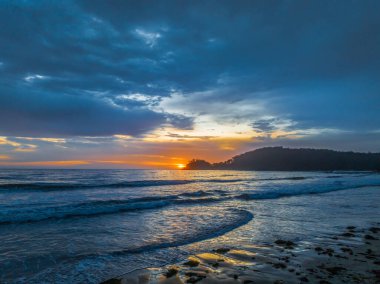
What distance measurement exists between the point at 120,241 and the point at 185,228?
10.5 ft

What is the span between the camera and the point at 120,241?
967 cm

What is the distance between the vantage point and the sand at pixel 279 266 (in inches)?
242

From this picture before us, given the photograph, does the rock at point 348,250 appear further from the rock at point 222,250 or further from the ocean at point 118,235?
the rock at point 222,250

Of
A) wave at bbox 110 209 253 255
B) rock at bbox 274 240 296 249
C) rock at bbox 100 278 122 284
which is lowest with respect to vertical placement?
wave at bbox 110 209 253 255

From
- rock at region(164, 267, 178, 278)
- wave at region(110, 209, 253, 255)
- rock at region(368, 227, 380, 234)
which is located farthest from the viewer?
rock at region(368, 227, 380, 234)

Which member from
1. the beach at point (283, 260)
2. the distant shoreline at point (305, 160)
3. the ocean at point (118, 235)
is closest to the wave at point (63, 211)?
the ocean at point (118, 235)

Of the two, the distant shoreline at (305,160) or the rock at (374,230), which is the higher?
the distant shoreline at (305,160)

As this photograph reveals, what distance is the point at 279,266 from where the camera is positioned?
6.98m

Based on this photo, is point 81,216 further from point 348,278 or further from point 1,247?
point 348,278

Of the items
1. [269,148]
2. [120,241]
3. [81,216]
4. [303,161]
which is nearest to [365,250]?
[120,241]

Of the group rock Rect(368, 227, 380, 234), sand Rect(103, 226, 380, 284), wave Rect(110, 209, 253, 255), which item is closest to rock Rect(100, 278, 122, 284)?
sand Rect(103, 226, 380, 284)

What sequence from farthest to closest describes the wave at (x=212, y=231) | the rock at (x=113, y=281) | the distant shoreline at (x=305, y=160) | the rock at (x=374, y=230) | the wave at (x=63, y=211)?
the distant shoreline at (x=305, y=160)
the wave at (x=63, y=211)
the rock at (x=374, y=230)
the wave at (x=212, y=231)
the rock at (x=113, y=281)

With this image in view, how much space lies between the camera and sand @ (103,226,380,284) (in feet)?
20.1

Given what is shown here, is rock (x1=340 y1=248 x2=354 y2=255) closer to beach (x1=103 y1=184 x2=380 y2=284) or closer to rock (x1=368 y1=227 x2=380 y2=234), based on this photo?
beach (x1=103 y1=184 x2=380 y2=284)
